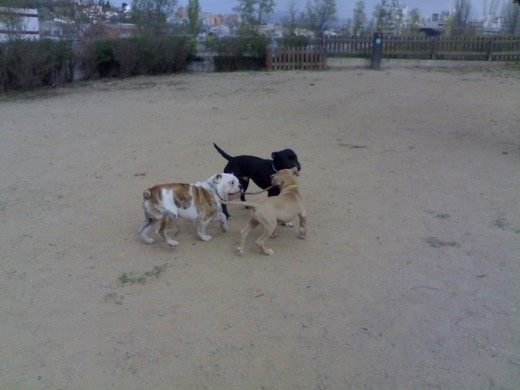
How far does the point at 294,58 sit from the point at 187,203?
16.5 meters

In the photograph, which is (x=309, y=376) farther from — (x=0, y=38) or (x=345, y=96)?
(x=0, y=38)

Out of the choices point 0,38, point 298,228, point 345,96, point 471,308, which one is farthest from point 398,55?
point 471,308

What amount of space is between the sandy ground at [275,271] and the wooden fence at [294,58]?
11.3m

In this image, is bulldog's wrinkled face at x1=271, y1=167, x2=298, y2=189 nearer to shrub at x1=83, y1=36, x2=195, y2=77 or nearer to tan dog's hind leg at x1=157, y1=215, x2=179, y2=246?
tan dog's hind leg at x1=157, y1=215, x2=179, y2=246

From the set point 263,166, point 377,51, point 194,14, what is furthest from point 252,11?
point 263,166

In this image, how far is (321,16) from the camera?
26438 millimetres

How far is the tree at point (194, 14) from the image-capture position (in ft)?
85.5

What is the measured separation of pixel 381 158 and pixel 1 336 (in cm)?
595

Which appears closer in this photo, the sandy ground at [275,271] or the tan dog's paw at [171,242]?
the sandy ground at [275,271]

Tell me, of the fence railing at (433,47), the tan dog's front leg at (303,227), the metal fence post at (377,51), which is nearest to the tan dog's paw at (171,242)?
the tan dog's front leg at (303,227)

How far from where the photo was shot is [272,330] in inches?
147

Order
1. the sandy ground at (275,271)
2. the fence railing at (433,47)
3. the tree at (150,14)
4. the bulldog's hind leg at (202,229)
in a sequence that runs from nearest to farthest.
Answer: the sandy ground at (275,271) < the bulldog's hind leg at (202,229) < the fence railing at (433,47) < the tree at (150,14)

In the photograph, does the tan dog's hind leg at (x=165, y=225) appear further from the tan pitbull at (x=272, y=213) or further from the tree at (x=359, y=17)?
the tree at (x=359, y=17)

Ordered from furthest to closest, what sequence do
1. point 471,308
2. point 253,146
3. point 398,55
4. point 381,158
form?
point 398,55
point 253,146
point 381,158
point 471,308
